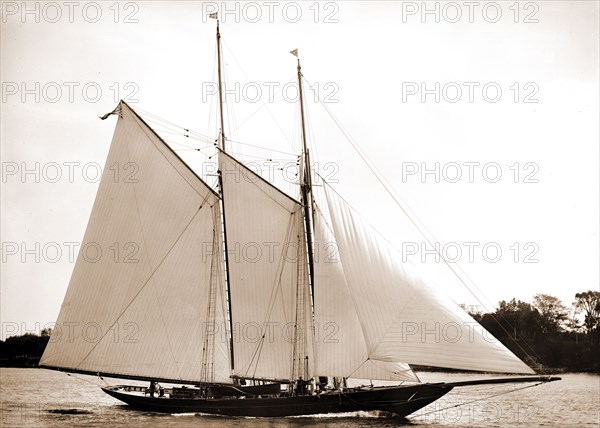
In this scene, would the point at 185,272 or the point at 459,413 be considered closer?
the point at 185,272

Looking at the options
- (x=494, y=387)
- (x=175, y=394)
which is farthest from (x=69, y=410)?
(x=494, y=387)

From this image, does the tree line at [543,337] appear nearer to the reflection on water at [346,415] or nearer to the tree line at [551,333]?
the tree line at [551,333]

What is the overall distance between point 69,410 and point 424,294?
2468 cm

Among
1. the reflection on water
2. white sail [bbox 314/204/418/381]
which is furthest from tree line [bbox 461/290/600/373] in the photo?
white sail [bbox 314/204/418/381]

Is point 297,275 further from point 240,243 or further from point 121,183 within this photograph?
point 121,183

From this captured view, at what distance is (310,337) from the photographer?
4047cm

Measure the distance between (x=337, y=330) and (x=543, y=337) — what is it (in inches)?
2983

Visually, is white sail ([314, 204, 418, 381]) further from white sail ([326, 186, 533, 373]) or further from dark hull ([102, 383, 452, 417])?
dark hull ([102, 383, 452, 417])

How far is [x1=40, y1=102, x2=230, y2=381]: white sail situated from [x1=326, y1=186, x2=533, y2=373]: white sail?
9.86 metres

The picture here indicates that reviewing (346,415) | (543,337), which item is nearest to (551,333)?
(543,337)

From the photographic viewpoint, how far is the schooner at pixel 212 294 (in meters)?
40.0

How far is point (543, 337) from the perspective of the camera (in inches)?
4213

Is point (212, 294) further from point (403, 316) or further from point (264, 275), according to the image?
point (403, 316)

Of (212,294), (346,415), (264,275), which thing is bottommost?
(346,415)
